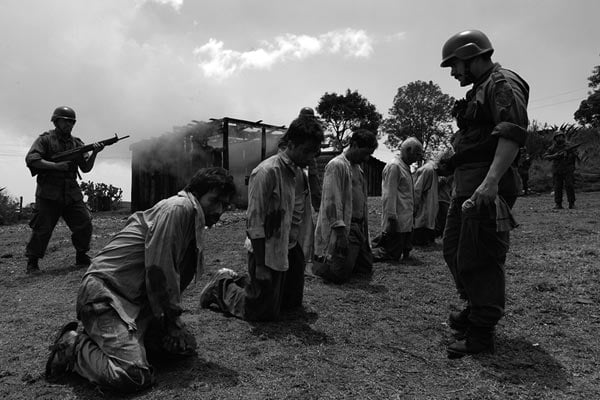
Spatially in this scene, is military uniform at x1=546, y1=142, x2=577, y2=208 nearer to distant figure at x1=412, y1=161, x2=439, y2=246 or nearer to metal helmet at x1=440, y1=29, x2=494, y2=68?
distant figure at x1=412, y1=161, x2=439, y2=246

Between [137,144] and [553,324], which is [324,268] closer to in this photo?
[553,324]

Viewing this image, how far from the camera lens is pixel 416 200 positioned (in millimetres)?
7668

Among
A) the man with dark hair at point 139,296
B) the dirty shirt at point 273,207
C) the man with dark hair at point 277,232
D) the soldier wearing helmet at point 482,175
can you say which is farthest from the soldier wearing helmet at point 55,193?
the soldier wearing helmet at point 482,175

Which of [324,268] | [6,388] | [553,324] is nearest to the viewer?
[6,388]

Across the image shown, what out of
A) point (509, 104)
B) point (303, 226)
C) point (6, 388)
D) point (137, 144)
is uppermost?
point (137, 144)

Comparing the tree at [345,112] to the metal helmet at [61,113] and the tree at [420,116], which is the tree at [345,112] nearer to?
the tree at [420,116]

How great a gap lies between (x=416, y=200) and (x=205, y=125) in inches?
412

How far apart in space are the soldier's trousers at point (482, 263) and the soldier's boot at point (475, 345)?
8cm

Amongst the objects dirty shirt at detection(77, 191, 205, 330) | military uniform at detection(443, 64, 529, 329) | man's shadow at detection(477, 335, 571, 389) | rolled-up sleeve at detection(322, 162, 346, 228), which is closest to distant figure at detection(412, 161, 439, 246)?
rolled-up sleeve at detection(322, 162, 346, 228)

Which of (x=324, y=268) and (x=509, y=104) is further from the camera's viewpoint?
(x=324, y=268)

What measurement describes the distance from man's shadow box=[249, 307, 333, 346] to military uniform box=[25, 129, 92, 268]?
3841 millimetres

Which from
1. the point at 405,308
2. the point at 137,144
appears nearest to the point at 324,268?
the point at 405,308

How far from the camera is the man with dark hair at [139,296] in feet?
9.08

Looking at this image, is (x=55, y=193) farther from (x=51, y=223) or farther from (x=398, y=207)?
(x=398, y=207)
